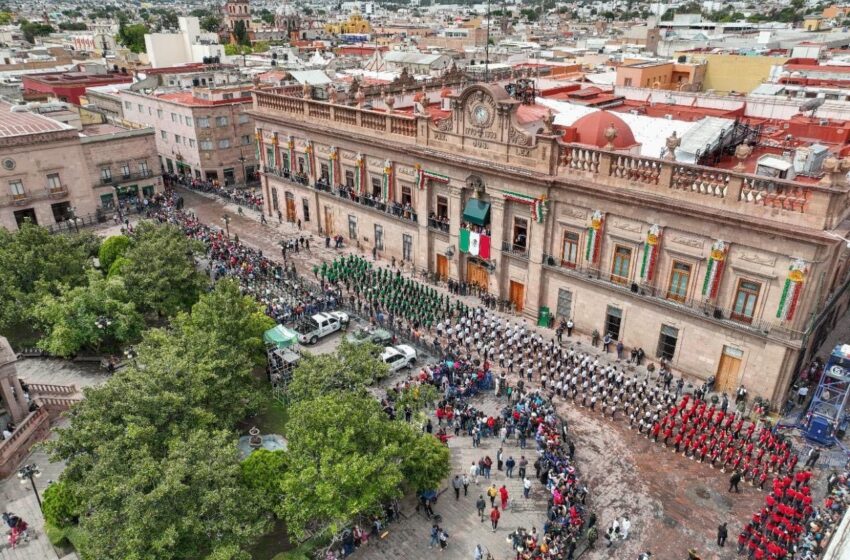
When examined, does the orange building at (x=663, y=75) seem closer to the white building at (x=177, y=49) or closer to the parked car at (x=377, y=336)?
the parked car at (x=377, y=336)

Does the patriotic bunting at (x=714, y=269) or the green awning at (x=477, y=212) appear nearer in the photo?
the patriotic bunting at (x=714, y=269)

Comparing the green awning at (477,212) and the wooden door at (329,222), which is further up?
the green awning at (477,212)

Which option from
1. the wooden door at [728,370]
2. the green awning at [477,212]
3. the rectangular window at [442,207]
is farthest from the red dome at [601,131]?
the wooden door at [728,370]

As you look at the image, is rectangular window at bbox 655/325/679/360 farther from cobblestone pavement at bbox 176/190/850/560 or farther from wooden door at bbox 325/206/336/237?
wooden door at bbox 325/206/336/237

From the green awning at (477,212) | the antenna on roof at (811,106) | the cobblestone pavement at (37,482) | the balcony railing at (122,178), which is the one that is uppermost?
the antenna on roof at (811,106)

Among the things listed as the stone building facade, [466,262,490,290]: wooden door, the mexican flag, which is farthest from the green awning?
[466,262,490,290]: wooden door

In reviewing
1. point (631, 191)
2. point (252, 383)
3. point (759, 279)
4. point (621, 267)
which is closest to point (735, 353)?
point (759, 279)
